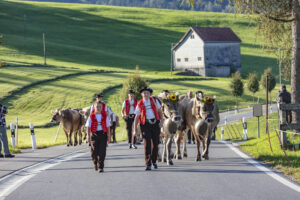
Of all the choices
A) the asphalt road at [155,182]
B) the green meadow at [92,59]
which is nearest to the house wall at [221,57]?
the green meadow at [92,59]

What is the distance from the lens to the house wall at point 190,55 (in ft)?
346

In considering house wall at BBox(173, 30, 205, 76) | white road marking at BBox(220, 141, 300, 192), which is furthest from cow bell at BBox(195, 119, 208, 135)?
house wall at BBox(173, 30, 205, 76)

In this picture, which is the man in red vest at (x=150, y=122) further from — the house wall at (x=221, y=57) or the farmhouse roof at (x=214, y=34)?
the farmhouse roof at (x=214, y=34)

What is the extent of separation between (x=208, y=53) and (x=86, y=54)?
2459 centimetres

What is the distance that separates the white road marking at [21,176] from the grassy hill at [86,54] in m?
6.58

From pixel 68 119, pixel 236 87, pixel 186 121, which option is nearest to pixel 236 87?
pixel 236 87

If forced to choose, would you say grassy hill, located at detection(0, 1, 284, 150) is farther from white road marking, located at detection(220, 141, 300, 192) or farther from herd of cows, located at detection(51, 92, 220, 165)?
white road marking, located at detection(220, 141, 300, 192)

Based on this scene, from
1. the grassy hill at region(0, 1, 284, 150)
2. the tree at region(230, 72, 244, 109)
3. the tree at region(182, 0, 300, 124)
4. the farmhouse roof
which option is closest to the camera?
the tree at region(182, 0, 300, 124)

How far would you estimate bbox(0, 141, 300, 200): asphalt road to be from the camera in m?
8.88

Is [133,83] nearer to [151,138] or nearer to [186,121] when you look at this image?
[186,121]

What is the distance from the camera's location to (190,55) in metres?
108

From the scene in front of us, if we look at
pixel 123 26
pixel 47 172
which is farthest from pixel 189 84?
pixel 123 26

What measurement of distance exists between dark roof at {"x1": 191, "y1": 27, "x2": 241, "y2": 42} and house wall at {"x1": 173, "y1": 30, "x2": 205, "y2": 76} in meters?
1.04

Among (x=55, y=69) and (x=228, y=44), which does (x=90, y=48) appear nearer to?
(x=228, y=44)
